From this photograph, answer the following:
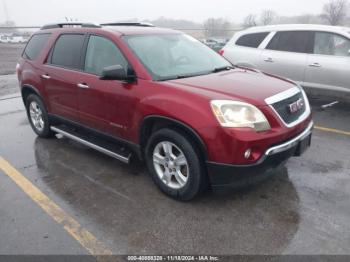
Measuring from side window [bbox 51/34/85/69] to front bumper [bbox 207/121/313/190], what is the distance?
2469mm

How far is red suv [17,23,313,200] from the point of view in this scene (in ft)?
10.6

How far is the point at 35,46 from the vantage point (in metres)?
5.61

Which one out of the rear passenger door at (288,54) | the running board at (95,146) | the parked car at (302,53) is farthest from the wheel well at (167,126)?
the rear passenger door at (288,54)

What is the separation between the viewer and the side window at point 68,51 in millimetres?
4645

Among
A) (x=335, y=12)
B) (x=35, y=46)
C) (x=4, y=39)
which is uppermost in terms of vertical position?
(x=35, y=46)

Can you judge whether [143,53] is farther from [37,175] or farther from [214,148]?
[37,175]

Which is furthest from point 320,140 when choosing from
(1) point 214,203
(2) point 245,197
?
(1) point 214,203

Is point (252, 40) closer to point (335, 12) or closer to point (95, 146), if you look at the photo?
point (95, 146)

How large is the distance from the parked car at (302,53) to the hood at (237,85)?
9.08 feet

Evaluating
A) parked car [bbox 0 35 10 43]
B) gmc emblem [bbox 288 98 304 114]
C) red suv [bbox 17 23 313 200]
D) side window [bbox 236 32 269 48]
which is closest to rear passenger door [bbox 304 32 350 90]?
side window [bbox 236 32 269 48]

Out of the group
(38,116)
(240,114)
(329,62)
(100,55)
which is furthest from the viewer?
(329,62)

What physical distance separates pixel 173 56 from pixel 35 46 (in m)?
2.69

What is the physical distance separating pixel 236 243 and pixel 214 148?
85cm

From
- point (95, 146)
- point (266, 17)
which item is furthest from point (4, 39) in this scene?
point (95, 146)
